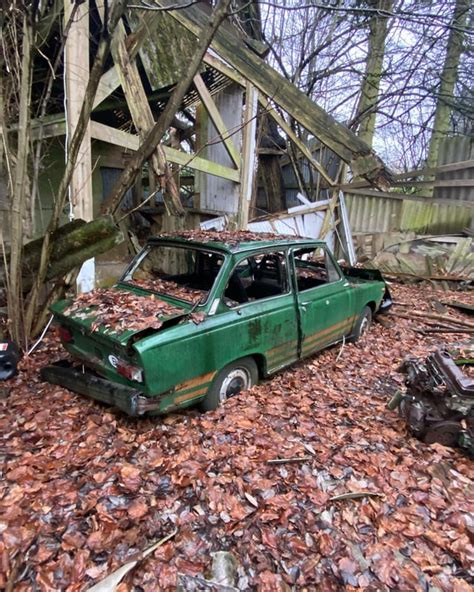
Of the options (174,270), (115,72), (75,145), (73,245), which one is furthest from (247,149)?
(73,245)

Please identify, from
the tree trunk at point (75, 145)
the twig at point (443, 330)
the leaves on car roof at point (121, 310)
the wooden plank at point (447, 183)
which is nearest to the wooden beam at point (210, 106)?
the tree trunk at point (75, 145)

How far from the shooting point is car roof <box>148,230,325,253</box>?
3.80m

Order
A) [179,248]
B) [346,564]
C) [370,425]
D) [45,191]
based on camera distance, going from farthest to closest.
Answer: [45,191], [179,248], [370,425], [346,564]

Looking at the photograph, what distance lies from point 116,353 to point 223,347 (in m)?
0.96

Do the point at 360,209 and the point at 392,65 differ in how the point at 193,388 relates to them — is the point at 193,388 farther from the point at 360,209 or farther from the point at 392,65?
the point at 392,65

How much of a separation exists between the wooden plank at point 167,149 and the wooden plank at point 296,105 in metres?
1.60

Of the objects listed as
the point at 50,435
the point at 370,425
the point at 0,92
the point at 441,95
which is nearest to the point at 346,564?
the point at 370,425

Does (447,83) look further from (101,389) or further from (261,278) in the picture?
(101,389)

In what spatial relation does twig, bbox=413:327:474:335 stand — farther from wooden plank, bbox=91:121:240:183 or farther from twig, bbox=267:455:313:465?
wooden plank, bbox=91:121:240:183

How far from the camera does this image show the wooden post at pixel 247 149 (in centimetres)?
732

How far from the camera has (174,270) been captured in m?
4.43

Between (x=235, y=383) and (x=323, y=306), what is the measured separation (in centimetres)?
159

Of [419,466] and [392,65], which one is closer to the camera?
[419,466]

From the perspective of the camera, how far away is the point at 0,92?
3646 millimetres
